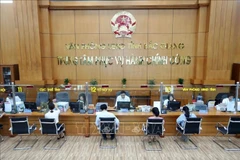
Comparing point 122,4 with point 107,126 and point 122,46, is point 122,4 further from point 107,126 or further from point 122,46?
point 107,126

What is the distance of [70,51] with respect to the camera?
8297mm

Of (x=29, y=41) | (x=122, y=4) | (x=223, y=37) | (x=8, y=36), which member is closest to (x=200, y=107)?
(x=223, y=37)

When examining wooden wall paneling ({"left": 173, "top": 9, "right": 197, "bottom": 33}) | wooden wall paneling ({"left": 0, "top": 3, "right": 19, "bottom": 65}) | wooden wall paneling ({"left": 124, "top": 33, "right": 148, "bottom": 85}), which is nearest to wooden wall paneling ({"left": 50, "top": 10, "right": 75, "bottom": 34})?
wooden wall paneling ({"left": 0, "top": 3, "right": 19, "bottom": 65})

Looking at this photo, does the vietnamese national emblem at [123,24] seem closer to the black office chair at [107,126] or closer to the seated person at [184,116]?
the seated person at [184,116]

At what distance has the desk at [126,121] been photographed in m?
5.44

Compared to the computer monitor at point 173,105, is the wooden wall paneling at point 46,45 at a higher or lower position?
A: higher

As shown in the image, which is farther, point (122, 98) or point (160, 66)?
point (160, 66)

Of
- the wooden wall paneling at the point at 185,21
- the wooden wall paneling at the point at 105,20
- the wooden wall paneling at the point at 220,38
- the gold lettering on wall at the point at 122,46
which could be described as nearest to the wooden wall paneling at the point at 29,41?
the gold lettering on wall at the point at 122,46

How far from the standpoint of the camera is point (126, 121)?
216 inches

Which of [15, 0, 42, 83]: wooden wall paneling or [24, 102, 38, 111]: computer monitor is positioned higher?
[15, 0, 42, 83]: wooden wall paneling

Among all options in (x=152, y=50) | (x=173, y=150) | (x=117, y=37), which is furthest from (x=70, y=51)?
(x=173, y=150)

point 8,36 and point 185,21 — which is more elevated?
point 185,21

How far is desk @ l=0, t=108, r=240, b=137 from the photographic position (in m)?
5.44

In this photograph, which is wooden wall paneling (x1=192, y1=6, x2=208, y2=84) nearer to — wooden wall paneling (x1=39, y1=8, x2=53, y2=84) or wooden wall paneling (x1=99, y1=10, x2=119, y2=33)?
wooden wall paneling (x1=99, y1=10, x2=119, y2=33)
